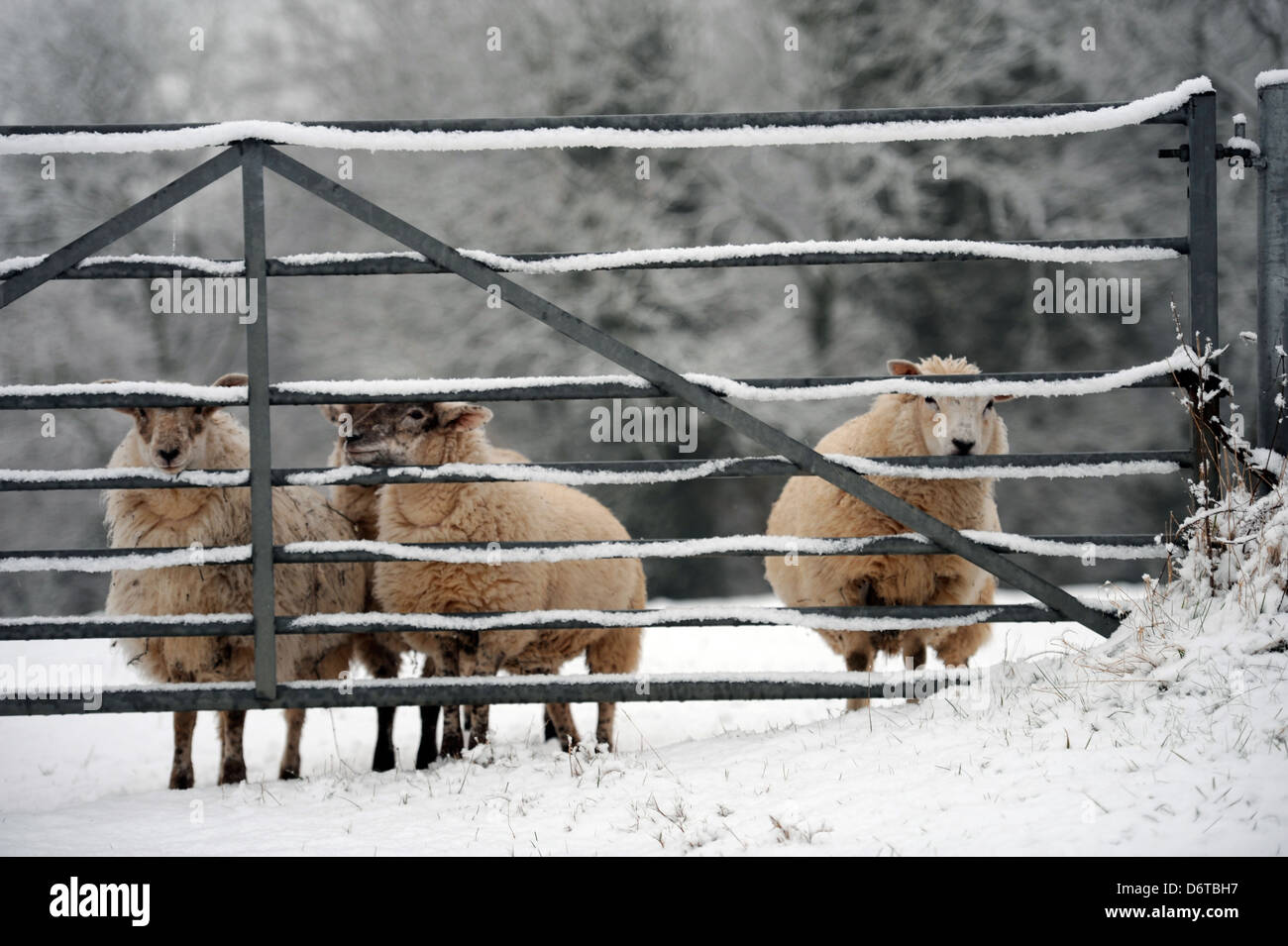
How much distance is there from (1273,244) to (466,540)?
348cm

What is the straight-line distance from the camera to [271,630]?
3641 mm

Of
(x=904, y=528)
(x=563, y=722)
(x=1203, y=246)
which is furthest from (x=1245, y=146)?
(x=563, y=722)

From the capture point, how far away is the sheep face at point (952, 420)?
14.9 ft

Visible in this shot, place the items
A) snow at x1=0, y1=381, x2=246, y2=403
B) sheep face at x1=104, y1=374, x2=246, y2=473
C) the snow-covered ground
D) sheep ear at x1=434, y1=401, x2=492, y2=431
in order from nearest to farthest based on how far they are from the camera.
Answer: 1. the snow-covered ground
2. snow at x1=0, y1=381, x2=246, y2=403
3. sheep face at x1=104, y1=374, x2=246, y2=473
4. sheep ear at x1=434, y1=401, x2=492, y2=431

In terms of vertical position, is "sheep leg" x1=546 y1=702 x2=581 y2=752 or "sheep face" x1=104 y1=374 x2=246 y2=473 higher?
"sheep face" x1=104 y1=374 x2=246 y2=473

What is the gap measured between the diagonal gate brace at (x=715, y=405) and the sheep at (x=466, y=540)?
1029 mm

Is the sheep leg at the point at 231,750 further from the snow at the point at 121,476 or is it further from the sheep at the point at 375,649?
the snow at the point at 121,476

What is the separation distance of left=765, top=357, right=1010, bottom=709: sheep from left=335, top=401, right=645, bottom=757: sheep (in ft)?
3.95

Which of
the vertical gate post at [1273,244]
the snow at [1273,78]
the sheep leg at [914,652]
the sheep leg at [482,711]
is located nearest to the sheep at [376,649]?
the sheep leg at [482,711]

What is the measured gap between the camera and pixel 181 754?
4.63 metres

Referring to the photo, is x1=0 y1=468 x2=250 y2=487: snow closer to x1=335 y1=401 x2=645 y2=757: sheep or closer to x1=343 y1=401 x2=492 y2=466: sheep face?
x1=335 y1=401 x2=645 y2=757: sheep

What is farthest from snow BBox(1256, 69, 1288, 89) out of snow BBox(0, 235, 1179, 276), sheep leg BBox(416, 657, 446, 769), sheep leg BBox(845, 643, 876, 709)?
sheep leg BBox(416, 657, 446, 769)

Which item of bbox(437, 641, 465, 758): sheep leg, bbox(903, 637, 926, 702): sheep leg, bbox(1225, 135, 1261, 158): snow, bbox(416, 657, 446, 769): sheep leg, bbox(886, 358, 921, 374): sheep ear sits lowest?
bbox(416, 657, 446, 769): sheep leg

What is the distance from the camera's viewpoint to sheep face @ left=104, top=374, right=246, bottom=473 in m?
4.16
